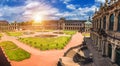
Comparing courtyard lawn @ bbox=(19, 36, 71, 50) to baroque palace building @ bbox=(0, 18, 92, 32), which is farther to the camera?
baroque palace building @ bbox=(0, 18, 92, 32)

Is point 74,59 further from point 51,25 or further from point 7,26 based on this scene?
point 7,26

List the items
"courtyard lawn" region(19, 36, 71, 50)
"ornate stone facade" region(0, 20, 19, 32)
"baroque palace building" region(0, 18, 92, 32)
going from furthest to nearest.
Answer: "ornate stone facade" region(0, 20, 19, 32) → "baroque palace building" region(0, 18, 92, 32) → "courtyard lawn" region(19, 36, 71, 50)

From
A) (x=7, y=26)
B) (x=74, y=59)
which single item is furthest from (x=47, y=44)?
(x=7, y=26)

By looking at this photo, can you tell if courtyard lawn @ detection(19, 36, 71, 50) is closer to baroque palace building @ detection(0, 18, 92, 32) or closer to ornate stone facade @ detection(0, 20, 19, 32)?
baroque palace building @ detection(0, 18, 92, 32)

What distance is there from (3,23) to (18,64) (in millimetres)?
138553

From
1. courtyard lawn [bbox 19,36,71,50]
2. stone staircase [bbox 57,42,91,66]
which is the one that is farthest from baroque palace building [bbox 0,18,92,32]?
stone staircase [bbox 57,42,91,66]

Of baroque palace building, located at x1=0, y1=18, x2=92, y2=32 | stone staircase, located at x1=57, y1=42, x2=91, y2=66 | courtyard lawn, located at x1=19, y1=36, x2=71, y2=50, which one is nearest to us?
stone staircase, located at x1=57, y1=42, x2=91, y2=66

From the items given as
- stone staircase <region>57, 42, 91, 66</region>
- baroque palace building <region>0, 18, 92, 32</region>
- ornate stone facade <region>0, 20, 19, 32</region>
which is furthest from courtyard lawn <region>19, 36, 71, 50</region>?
ornate stone facade <region>0, 20, 19, 32</region>

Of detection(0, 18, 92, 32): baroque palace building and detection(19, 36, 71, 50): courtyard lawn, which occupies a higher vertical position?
detection(0, 18, 92, 32): baroque palace building

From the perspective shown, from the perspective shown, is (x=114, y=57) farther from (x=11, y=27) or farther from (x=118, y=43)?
(x=11, y=27)

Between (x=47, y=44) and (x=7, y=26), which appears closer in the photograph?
(x=47, y=44)

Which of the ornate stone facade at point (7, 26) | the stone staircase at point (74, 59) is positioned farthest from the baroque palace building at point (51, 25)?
the stone staircase at point (74, 59)

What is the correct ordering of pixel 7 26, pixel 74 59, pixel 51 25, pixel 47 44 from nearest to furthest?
pixel 74 59
pixel 47 44
pixel 7 26
pixel 51 25

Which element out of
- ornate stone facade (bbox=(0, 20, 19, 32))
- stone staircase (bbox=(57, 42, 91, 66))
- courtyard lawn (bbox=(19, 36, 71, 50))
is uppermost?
ornate stone facade (bbox=(0, 20, 19, 32))
